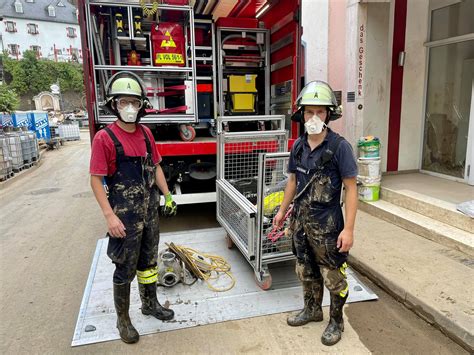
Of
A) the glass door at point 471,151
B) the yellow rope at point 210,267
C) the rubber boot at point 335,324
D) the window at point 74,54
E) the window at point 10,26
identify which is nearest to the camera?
the rubber boot at point 335,324

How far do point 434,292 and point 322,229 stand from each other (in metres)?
1.45

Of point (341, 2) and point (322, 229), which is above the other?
point (341, 2)

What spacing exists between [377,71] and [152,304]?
500cm

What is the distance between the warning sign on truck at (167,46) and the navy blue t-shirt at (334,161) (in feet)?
10.2

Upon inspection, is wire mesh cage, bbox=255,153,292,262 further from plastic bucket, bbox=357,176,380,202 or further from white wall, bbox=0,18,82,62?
white wall, bbox=0,18,82,62

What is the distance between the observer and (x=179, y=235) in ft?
→ 15.1

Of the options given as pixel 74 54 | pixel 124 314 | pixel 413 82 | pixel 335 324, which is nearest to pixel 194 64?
pixel 124 314

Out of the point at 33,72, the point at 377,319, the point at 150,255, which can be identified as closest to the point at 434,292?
the point at 377,319

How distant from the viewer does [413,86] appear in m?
6.18

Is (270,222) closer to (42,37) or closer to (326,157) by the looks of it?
(326,157)

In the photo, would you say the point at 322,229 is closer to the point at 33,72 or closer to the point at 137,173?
the point at 137,173

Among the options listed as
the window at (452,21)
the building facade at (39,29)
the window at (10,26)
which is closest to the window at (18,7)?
the building facade at (39,29)

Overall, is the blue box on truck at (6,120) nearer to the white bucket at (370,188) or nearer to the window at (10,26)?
the white bucket at (370,188)

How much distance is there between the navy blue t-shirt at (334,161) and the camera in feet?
7.34
